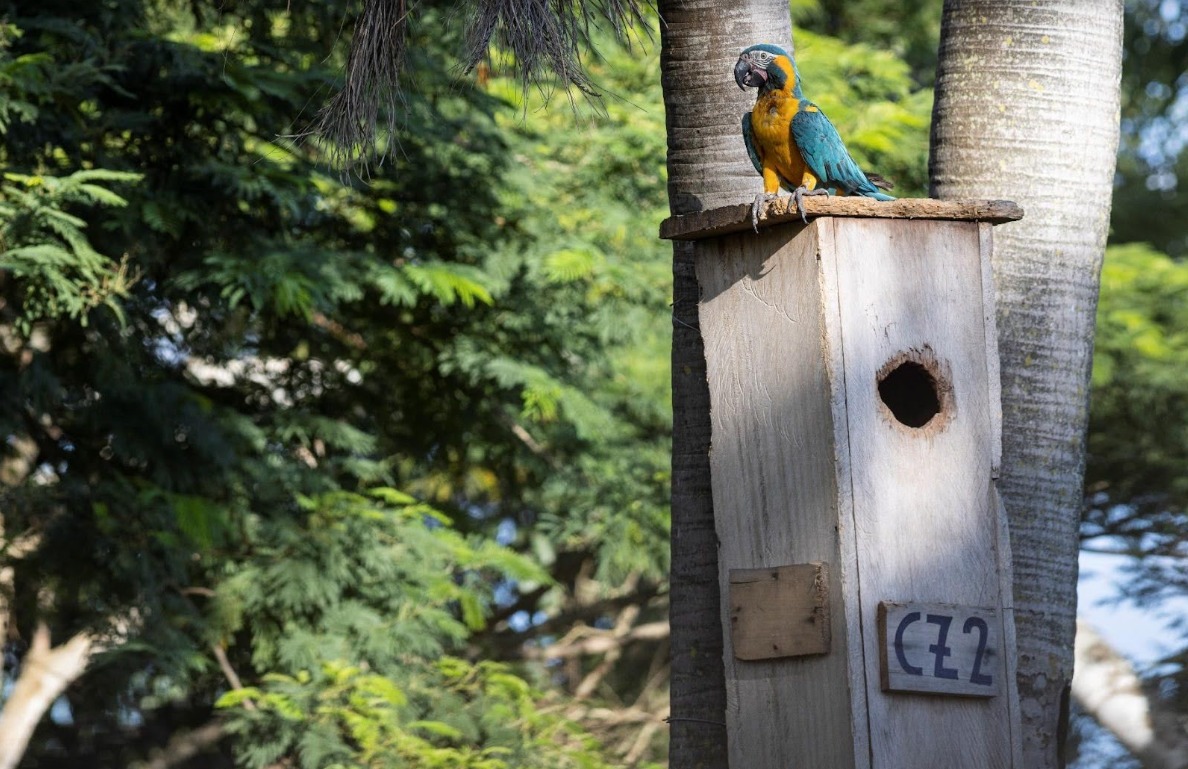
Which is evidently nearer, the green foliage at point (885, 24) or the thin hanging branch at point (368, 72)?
the thin hanging branch at point (368, 72)

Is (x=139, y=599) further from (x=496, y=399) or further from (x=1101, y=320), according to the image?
(x=1101, y=320)

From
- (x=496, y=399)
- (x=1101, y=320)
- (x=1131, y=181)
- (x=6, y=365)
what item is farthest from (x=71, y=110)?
(x=1131, y=181)

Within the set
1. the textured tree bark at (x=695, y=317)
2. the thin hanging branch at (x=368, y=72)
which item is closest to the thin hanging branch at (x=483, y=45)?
the thin hanging branch at (x=368, y=72)

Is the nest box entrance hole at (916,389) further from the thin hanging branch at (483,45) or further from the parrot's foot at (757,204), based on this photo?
the thin hanging branch at (483,45)

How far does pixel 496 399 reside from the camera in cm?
628

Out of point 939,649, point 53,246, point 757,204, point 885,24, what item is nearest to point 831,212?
point 757,204

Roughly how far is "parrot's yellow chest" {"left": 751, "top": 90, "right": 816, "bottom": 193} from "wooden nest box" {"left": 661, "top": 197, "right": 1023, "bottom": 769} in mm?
197

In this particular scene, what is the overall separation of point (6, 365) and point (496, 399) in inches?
88.0

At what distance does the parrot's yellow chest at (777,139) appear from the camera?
8.80 ft

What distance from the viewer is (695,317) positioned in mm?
3006

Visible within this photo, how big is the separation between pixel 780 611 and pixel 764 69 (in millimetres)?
1143

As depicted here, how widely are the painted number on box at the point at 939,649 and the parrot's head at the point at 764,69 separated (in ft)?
3.68

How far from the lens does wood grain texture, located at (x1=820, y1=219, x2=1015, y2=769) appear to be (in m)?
2.44

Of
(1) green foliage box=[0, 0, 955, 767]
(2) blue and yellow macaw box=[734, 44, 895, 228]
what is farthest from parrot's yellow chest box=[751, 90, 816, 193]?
(1) green foliage box=[0, 0, 955, 767]
